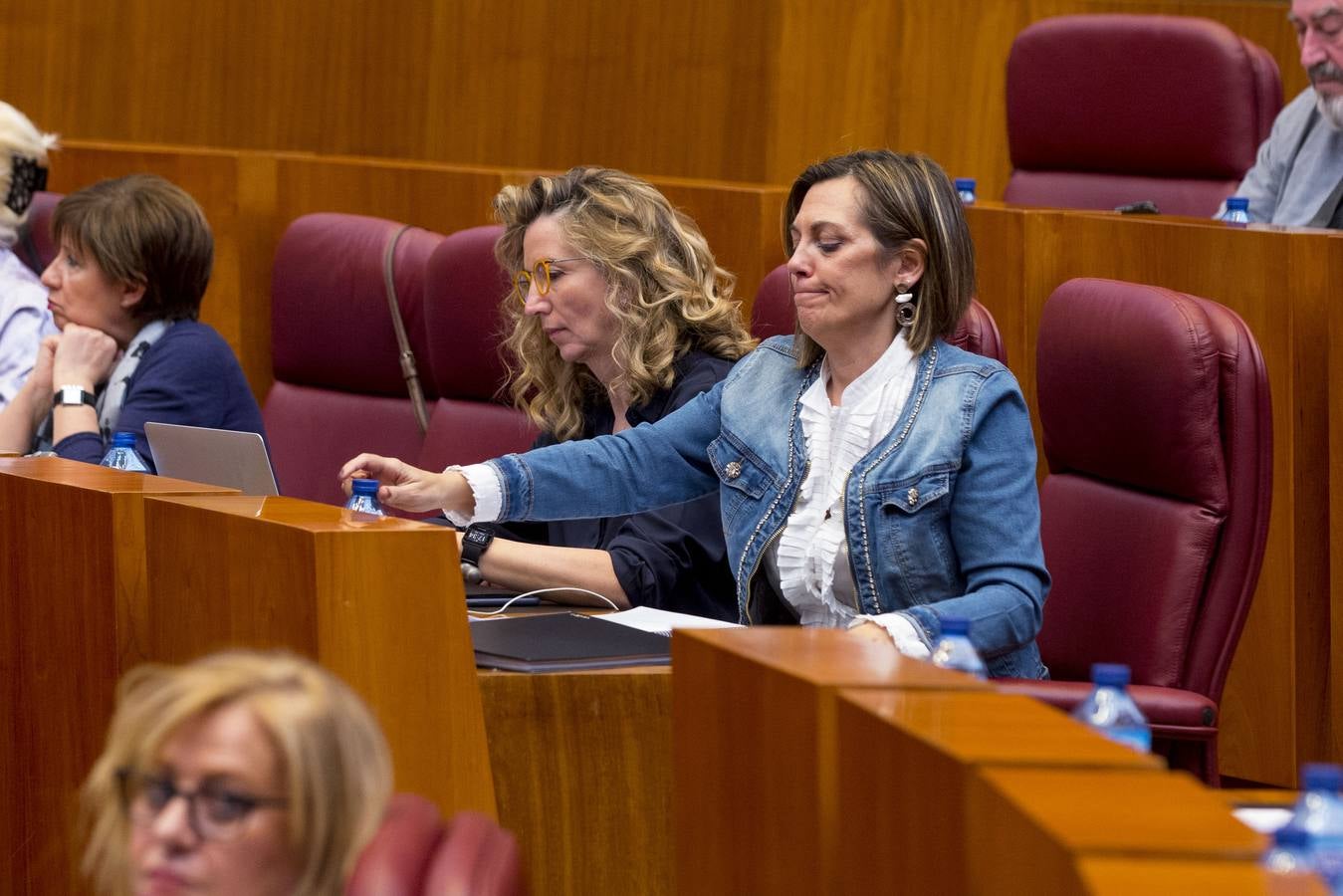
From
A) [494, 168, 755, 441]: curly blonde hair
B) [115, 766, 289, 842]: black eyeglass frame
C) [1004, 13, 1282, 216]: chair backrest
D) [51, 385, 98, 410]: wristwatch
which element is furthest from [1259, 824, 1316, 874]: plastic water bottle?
[1004, 13, 1282, 216]: chair backrest

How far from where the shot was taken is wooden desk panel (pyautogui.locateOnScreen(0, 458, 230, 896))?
2049 mm

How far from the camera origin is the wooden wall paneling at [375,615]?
5.80 feet

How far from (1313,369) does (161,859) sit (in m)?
1.95

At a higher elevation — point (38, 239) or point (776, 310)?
point (776, 310)

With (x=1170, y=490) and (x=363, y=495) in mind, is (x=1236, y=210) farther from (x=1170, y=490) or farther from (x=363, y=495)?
(x=363, y=495)

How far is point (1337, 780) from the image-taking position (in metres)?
1.27

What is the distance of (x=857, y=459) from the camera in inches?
87.6

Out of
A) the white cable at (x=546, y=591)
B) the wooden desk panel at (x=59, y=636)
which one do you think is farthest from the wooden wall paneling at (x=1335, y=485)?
the wooden desk panel at (x=59, y=636)

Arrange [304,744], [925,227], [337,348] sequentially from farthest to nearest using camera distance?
[337,348], [925,227], [304,744]

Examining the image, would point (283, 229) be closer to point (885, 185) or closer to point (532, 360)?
point (532, 360)

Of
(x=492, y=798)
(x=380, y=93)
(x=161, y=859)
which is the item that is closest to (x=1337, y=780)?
(x=161, y=859)

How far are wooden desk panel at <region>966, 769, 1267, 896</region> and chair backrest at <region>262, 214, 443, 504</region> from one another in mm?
2563

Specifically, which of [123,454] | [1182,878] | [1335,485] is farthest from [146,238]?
[1182,878]

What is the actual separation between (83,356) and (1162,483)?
1.74m
